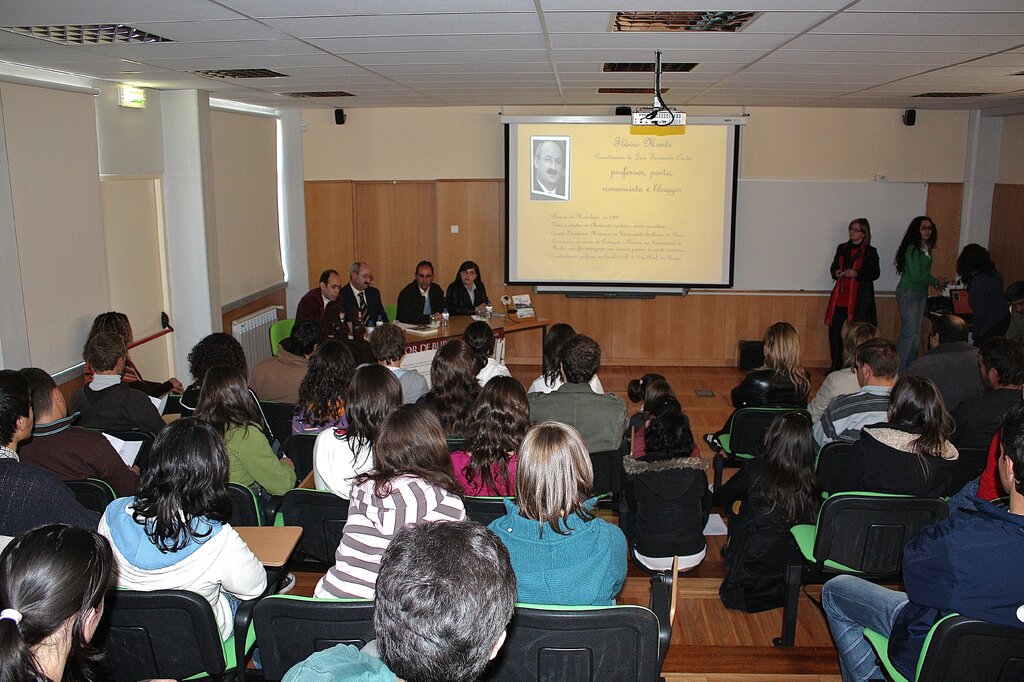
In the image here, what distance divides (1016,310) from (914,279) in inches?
87.2

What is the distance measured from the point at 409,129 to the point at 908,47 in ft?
19.9

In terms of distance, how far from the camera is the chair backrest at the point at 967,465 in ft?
12.9

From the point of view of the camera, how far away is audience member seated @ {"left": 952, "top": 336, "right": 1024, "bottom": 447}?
4.11 metres

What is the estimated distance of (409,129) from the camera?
9.38 metres

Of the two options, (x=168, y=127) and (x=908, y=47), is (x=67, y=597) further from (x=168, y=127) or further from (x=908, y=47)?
(x=168, y=127)

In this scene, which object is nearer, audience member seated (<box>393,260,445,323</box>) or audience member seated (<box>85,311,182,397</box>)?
audience member seated (<box>85,311,182,397</box>)

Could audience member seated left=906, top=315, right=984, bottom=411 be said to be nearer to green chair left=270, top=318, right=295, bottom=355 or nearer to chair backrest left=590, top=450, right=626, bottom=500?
chair backrest left=590, top=450, right=626, bottom=500

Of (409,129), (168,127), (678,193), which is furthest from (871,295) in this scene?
(168,127)

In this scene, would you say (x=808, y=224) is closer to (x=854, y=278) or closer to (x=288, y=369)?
(x=854, y=278)

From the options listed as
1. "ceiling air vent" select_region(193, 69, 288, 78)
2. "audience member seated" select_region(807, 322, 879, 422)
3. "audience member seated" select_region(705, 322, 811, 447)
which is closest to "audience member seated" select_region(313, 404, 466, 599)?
"audience member seated" select_region(705, 322, 811, 447)

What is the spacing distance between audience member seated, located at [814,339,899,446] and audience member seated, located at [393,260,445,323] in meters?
4.42

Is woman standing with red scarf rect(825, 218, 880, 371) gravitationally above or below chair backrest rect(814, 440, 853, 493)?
above

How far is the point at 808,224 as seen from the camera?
364 inches

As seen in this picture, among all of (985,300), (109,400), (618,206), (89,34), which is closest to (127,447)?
(109,400)
